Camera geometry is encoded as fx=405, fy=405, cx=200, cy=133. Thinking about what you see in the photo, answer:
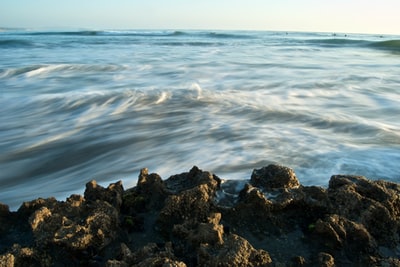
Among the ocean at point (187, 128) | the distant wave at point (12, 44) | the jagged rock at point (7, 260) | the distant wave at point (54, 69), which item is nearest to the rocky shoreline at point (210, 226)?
the jagged rock at point (7, 260)

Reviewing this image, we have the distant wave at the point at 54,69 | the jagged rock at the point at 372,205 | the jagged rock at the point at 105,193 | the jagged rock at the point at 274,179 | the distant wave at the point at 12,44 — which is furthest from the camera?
the distant wave at the point at 12,44

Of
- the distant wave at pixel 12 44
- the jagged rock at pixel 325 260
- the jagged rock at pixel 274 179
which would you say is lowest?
the distant wave at pixel 12 44

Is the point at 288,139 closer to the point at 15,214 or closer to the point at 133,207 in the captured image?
the point at 133,207

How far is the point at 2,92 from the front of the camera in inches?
366

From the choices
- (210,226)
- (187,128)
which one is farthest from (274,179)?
(187,128)

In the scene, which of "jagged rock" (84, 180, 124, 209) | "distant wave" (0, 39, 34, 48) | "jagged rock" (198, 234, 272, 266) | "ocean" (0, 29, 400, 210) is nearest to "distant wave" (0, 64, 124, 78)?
"ocean" (0, 29, 400, 210)

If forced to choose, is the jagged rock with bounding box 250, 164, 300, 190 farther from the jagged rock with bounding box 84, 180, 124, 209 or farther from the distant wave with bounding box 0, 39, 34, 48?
the distant wave with bounding box 0, 39, 34, 48

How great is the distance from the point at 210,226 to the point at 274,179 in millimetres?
761

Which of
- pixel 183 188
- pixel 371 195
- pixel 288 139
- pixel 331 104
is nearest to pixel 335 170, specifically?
pixel 288 139

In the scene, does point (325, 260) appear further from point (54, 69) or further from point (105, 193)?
point (54, 69)

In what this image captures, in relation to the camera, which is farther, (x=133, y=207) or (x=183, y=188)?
(x=183, y=188)

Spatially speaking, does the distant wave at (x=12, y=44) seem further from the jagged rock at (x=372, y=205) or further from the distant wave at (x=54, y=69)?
the jagged rock at (x=372, y=205)

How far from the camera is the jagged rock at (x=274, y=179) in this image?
2.62 m

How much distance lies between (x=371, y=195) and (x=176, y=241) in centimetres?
123
